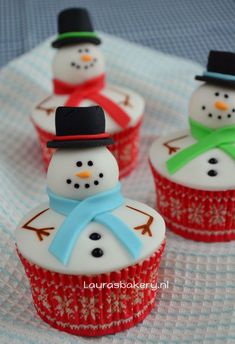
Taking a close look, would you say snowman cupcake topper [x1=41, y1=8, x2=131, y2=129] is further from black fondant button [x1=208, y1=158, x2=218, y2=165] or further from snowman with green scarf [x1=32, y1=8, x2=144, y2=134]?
black fondant button [x1=208, y1=158, x2=218, y2=165]

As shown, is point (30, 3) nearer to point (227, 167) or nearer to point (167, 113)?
point (167, 113)

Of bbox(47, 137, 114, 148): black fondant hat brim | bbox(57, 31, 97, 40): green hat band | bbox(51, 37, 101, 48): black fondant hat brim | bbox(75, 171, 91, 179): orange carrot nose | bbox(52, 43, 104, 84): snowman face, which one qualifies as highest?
bbox(47, 137, 114, 148): black fondant hat brim

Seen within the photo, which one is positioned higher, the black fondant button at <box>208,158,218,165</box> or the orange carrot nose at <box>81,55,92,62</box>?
the orange carrot nose at <box>81,55,92,62</box>

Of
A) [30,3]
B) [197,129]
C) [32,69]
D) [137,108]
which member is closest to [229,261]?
[197,129]

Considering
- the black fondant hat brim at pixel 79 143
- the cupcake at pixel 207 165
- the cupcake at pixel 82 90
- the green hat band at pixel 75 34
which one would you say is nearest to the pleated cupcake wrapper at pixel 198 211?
the cupcake at pixel 207 165

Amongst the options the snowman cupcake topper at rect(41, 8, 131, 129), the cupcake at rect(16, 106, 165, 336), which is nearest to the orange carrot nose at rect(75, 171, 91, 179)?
the cupcake at rect(16, 106, 165, 336)

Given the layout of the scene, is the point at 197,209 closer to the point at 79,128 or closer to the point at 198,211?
the point at 198,211

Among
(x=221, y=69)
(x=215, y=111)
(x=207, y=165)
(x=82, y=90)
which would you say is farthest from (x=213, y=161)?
(x=82, y=90)
